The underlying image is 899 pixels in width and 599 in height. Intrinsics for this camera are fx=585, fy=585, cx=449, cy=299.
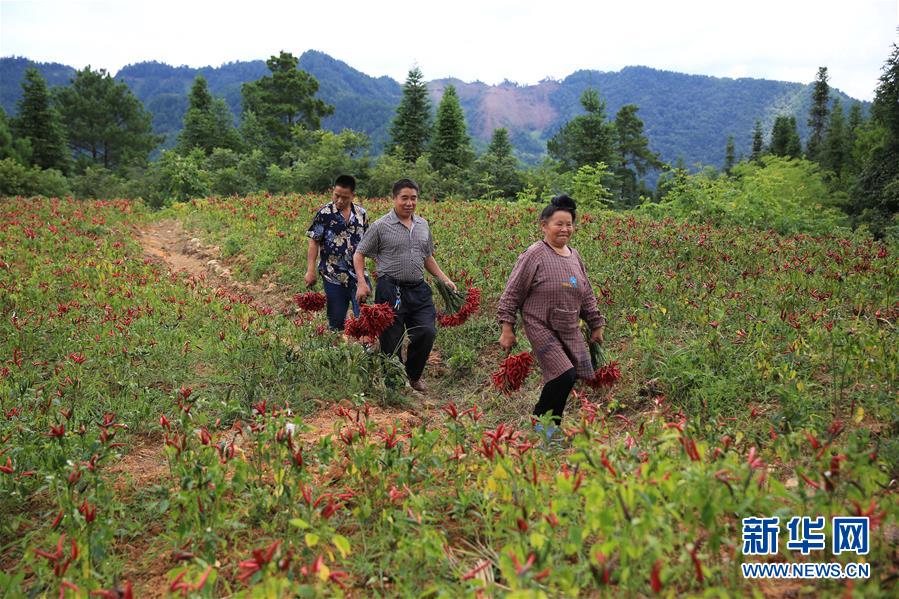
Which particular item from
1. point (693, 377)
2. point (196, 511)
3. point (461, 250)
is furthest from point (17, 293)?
point (693, 377)

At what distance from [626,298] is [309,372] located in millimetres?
3489

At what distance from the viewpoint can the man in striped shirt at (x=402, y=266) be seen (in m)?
5.11

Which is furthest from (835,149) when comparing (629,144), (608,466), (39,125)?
(39,125)

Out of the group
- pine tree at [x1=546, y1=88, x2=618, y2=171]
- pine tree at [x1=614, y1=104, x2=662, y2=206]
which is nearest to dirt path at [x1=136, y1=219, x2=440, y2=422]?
pine tree at [x1=546, y1=88, x2=618, y2=171]

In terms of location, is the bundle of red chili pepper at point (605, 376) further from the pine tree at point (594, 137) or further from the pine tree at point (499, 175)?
the pine tree at point (594, 137)

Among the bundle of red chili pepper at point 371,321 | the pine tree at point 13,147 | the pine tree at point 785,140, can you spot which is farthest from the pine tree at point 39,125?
the pine tree at point 785,140

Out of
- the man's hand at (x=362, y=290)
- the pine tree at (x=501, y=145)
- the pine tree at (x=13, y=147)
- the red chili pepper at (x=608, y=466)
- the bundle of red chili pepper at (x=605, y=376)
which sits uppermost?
the pine tree at (x=501, y=145)

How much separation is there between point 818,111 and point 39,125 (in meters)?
61.1

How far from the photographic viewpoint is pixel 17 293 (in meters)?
7.53

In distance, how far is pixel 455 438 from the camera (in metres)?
2.93

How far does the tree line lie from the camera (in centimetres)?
2314

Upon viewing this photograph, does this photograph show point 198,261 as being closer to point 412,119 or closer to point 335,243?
point 335,243

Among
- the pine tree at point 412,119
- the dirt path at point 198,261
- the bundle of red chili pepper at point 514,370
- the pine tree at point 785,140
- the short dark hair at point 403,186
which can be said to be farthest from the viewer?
the pine tree at point 785,140

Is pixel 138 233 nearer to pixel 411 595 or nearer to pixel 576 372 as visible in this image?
pixel 576 372
